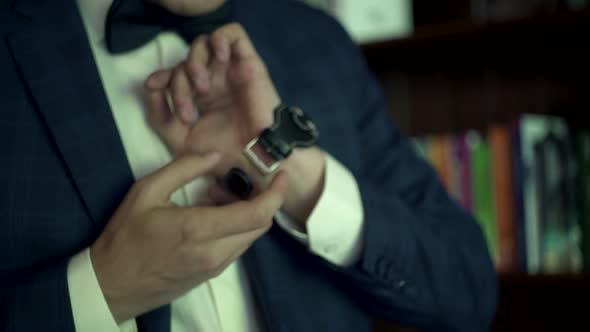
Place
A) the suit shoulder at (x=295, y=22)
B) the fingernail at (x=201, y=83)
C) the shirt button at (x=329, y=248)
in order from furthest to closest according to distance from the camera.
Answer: the suit shoulder at (x=295, y=22), the shirt button at (x=329, y=248), the fingernail at (x=201, y=83)

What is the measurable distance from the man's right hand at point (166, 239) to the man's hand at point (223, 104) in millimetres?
92

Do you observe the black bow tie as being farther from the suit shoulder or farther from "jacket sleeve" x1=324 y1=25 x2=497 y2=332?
"jacket sleeve" x1=324 y1=25 x2=497 y2=332

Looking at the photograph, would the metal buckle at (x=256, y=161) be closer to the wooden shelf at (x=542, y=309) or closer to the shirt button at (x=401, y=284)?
the shirt button at (x=401, y=284)

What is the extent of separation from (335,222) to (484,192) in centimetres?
65

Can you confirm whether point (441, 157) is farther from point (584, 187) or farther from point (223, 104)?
point (223, 104)

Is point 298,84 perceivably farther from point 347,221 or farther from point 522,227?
point 522,227

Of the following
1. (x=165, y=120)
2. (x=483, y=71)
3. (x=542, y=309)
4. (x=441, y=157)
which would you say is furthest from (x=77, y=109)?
(x=542, y=309)

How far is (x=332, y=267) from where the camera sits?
867mm

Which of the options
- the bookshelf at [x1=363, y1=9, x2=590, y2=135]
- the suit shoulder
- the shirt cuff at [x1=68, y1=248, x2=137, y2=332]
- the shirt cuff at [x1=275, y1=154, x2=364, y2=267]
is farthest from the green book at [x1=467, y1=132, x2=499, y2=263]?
the shirt cuff at [x1=68, y1=248, x2=137, y2=332]

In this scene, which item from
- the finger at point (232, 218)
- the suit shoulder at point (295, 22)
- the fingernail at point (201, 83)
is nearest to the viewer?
the finger at point (232, 218)

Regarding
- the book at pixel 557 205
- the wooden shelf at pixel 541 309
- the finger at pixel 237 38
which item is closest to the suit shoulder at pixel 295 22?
the finger at pixel 237 38

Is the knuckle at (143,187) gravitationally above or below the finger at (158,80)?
below

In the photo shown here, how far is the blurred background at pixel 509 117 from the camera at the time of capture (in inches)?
50.7

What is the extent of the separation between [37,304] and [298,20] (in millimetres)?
695
